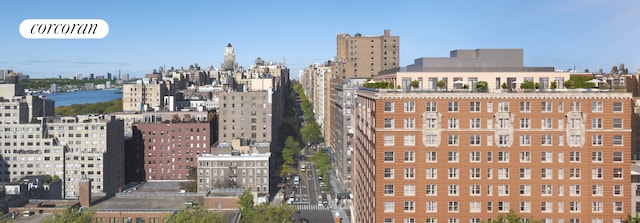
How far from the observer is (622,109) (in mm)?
61969

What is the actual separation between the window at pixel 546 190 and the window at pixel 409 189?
11.8 m

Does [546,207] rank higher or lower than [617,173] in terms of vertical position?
lower

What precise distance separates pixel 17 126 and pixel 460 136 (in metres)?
116

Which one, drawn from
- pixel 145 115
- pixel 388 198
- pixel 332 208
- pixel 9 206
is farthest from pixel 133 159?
pixel 388 198

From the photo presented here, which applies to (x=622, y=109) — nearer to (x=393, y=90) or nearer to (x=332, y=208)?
(x=393, y=90)

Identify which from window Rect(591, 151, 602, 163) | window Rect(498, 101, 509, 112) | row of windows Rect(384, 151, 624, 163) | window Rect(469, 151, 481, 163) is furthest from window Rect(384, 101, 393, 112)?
window Rect(591, 151, 602, 163)

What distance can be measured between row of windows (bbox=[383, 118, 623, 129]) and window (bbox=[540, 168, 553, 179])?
397 centimetres

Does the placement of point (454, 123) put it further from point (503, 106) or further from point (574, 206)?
point (574, 206)

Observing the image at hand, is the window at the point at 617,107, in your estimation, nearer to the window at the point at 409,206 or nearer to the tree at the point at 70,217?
the window at the point at 409,206

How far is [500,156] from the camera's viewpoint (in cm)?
6269

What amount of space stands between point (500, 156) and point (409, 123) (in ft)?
29.7

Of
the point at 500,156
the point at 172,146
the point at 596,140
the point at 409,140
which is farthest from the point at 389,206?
the point at 172,146

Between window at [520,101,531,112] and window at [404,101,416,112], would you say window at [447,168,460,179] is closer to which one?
window at [404,101,416,112]

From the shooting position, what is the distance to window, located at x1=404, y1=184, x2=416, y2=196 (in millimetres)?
62656
